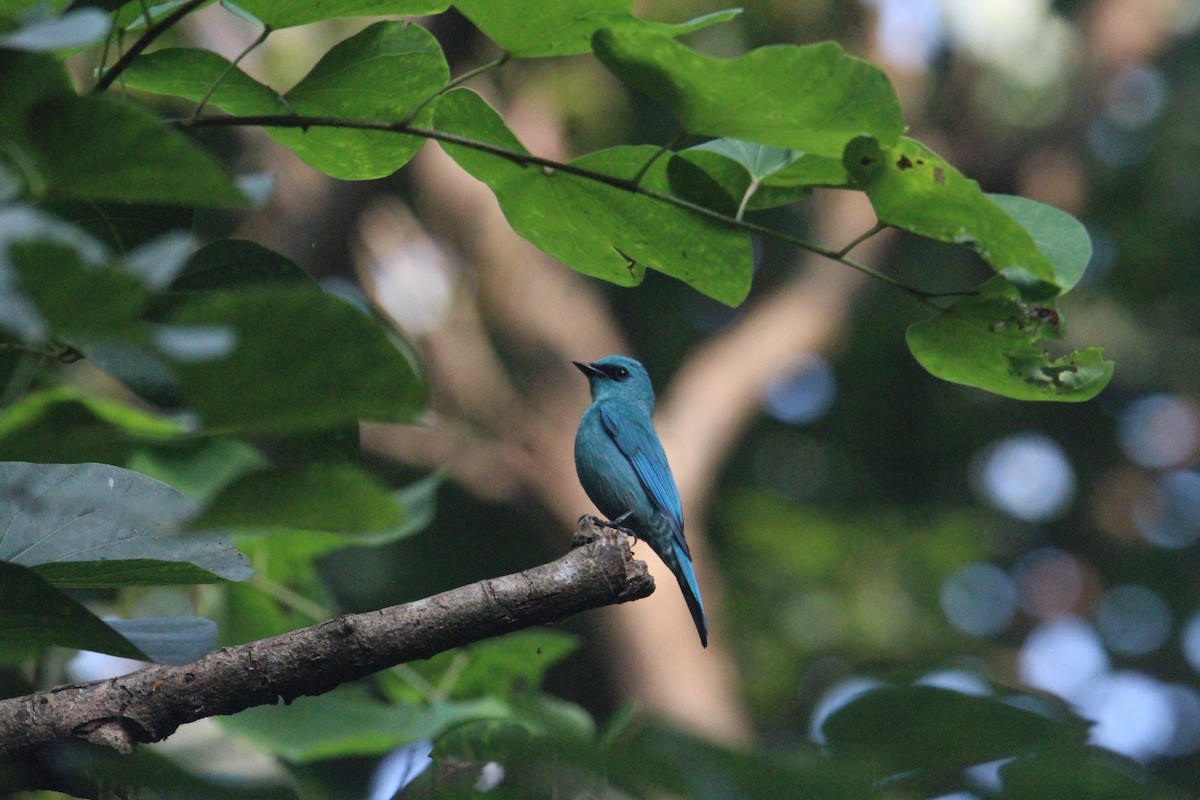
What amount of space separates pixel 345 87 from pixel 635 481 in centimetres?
267

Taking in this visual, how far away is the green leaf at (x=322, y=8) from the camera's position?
1618 millimetres

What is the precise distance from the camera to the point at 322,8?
1.64m

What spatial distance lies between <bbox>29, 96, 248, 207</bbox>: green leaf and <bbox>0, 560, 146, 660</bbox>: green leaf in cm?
46

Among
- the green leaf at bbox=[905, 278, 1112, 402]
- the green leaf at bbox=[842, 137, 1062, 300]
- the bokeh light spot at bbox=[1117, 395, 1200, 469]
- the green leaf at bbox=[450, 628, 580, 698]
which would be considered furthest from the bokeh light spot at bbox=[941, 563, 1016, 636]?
the green leaf at bbox=[842, 137, 1062, 300]

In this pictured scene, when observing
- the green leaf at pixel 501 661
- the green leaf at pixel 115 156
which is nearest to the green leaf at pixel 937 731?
the green leaf at pixel 115 156

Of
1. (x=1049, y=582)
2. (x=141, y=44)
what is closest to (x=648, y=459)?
(x=141, y=44)

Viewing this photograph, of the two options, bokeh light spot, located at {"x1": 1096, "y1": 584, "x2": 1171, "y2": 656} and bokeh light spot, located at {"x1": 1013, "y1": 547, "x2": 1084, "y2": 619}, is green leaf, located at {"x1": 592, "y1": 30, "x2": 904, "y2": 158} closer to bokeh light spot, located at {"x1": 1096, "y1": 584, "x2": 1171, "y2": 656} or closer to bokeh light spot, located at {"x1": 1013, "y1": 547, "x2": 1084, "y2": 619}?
bokeh light spot, located at {"x1": 1013, "y1": 547, "x2": 1084, "y2": 619}

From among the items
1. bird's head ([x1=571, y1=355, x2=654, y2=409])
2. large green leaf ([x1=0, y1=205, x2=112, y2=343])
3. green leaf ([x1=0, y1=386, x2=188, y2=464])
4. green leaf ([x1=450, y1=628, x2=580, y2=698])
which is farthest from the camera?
bird's head ([x1=571, y1=355, x2=654, y2=409])

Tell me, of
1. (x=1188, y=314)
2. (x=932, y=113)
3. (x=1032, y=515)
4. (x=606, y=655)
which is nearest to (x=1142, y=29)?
(x=932, y=113)

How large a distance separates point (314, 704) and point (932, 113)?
1036 centimetres

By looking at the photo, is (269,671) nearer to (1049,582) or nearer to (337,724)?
(337,724)

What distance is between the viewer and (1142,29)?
38.1 ft

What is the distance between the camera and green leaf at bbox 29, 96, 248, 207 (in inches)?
40.3

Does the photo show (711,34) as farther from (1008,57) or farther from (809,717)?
(809,717)
